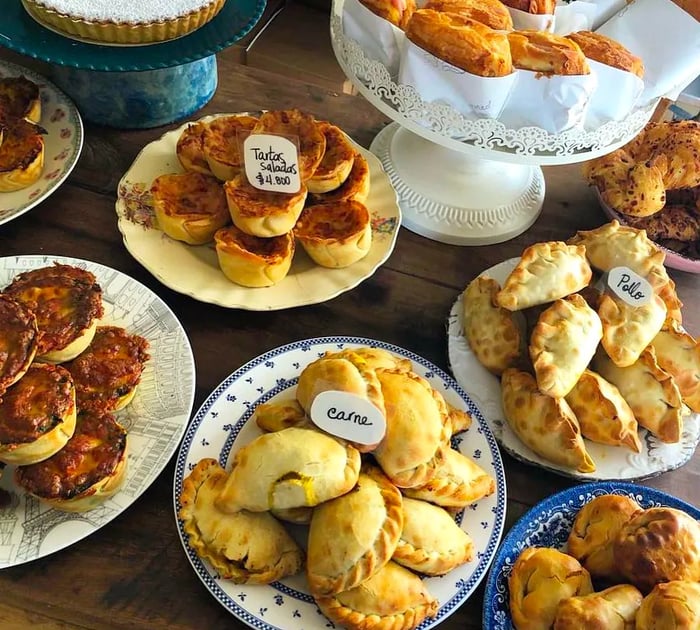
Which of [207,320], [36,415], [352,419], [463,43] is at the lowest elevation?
[207,320]

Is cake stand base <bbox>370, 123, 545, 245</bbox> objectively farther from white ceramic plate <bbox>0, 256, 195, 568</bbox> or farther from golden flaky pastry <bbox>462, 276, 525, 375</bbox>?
white ceramic plate <bbox>0, 256, 195, 568</bbox>

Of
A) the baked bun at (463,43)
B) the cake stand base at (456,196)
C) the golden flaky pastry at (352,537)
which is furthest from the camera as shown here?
the cake stand base at (456,196)

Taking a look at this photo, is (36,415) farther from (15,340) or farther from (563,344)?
(563,344)

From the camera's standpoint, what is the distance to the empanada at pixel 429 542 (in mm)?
930

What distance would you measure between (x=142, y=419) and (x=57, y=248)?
0.49 metres

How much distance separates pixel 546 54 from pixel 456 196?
14.7 inches

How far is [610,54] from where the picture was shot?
123 centimetres

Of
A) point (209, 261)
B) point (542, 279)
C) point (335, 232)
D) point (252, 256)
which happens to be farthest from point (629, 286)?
point (209, 261)

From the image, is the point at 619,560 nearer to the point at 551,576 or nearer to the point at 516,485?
the point at 551,576

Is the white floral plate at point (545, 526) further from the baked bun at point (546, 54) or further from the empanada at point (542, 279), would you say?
the baked bun at point (546, 54)

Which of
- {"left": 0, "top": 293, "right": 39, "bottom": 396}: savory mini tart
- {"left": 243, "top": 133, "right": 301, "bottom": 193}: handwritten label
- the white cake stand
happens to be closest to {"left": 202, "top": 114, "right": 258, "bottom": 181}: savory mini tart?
{"left": 243, "top": 133, "right": 301, "bottom": 193}: handwritten label

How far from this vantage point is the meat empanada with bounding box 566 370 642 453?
1111 millimetres

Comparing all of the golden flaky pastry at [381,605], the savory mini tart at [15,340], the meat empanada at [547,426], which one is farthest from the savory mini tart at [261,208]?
the golden flaky pastry at [381,605]

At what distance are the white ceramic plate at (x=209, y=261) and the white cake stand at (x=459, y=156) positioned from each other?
127mm
